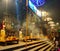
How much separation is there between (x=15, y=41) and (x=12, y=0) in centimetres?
783

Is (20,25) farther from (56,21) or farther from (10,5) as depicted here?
(56,21)

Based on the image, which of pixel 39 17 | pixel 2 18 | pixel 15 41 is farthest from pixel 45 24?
pixel 15 41

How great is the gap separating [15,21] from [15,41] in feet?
23.4

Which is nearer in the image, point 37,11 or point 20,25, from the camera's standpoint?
point 20,25

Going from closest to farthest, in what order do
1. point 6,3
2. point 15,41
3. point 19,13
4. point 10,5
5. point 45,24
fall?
point 15,41 < point 6,3 < point 10,5 < point 19,13 < point 45,24

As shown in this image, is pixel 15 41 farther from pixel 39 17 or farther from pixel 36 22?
pixel 39 17

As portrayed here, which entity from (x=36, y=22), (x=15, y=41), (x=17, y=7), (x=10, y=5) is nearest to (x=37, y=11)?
(x=36, y=22)

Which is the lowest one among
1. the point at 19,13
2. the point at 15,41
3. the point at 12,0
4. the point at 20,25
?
the point at 15,41

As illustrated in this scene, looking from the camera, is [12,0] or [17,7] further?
[17,7]

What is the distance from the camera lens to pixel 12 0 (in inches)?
699

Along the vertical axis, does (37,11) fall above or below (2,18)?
above

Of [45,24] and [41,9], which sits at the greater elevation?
[41,9]

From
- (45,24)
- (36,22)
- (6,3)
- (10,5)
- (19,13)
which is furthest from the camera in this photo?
(45,24)

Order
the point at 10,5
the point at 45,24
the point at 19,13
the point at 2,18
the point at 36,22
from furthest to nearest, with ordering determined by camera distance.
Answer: the point at 45,24
the point at 36,22
the point at 19,13
the point at 10,5
the point at 2,18
